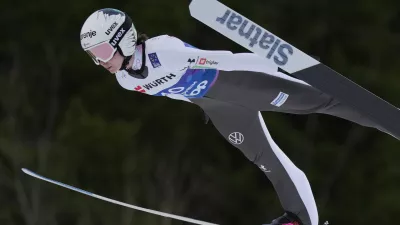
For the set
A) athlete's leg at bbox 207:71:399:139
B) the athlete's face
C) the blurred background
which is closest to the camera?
the athlete's face

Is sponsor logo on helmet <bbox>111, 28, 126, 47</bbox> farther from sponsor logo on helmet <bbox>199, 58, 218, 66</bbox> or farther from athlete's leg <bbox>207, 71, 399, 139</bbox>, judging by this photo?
athlete's leg <bbox>207, 71, 399, 139</bbox>

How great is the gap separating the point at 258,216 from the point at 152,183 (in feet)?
3.10

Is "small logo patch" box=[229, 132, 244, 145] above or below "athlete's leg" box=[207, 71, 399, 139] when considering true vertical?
below

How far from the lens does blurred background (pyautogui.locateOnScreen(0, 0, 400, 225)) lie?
652 centimetres

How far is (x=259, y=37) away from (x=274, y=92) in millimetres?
583

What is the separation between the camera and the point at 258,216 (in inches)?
269

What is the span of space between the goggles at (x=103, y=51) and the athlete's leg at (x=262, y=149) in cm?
47

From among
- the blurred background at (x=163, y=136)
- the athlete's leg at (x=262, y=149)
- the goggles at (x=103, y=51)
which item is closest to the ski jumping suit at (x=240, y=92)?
the athlete's leg at (x=262, y=149)

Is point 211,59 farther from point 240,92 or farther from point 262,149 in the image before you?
point 262,149

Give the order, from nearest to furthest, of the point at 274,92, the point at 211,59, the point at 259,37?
the point at 259,37 → the point at 211,59 → the point at 274,92

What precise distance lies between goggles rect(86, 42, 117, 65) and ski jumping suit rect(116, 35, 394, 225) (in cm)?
10

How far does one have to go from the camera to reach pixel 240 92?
3070mm

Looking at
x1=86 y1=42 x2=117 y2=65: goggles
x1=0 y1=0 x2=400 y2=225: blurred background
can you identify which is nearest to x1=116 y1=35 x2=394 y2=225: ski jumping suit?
x1=86 y1=42 x2=117 y2=65: goggles

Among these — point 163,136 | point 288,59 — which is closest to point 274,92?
point 288,59
